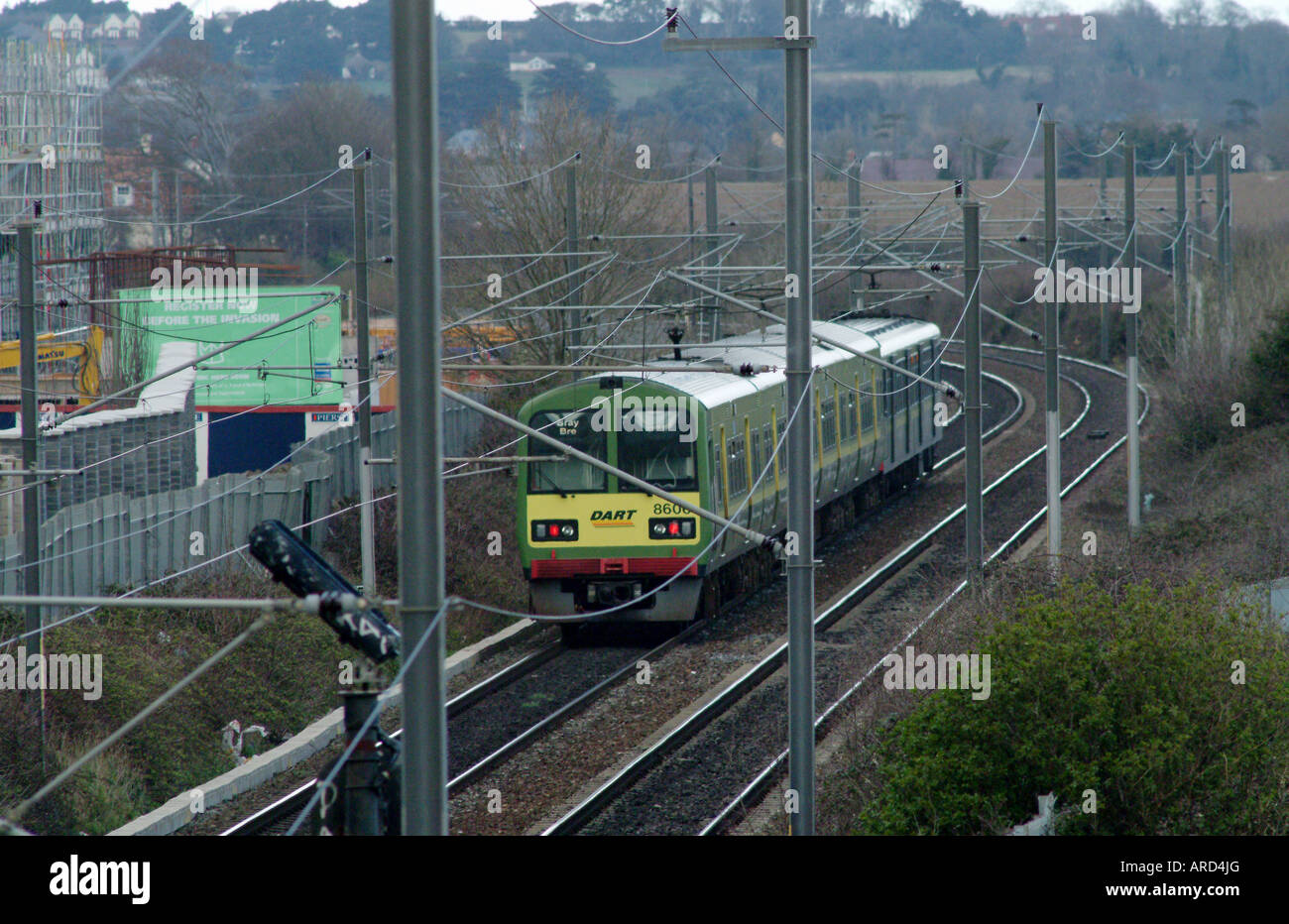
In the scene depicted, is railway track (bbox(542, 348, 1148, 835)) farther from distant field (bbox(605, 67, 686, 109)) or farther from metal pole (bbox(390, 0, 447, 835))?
distant field (bbox(605, 67, 686, 109))

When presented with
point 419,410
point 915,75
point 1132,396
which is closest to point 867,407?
point 1132,396

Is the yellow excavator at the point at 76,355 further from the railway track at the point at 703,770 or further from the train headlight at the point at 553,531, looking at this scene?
the railway track at the point at 703,770

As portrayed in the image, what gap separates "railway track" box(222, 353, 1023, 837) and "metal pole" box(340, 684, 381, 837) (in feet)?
22.2

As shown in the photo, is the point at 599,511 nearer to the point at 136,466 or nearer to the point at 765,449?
the point at 765,449

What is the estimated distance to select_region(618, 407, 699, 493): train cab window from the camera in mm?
17859

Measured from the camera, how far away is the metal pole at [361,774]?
587 centimetres

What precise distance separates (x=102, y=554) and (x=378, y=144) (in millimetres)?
44247

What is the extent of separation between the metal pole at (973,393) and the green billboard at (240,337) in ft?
60.1

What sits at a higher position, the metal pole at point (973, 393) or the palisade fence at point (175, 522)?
the metal pole at point (973, 393)

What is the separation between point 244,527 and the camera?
21.7 m

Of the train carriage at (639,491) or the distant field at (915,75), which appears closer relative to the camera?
the train carriage at (639,491)

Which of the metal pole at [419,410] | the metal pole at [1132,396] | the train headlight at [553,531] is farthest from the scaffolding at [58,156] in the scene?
the metal pole at [419,410]

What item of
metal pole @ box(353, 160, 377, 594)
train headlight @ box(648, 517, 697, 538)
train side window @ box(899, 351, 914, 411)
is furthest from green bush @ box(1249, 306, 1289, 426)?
metal pole @ box(353, 160, 377, 594)
